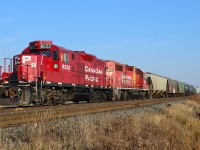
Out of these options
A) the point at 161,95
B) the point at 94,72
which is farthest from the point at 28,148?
the point at 161,95

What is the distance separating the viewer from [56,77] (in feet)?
67.7

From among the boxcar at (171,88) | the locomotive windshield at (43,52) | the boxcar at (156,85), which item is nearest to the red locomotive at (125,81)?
the boxcar at (156,85)

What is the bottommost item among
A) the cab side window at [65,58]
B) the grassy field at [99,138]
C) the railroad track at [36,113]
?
the grassy field at [99,138]

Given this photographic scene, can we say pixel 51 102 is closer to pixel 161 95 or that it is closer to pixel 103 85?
pixel 103 85

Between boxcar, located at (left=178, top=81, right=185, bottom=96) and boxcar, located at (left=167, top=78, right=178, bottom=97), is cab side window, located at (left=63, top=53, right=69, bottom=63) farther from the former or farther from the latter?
boxcar, located at (left=178, top=81, right=185, bottom=96)

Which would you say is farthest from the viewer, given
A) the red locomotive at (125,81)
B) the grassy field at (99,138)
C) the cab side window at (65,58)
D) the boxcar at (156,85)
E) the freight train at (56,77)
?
the boxcar at (156,85)

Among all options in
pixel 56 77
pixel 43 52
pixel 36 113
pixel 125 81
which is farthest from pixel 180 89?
pixel 36 113

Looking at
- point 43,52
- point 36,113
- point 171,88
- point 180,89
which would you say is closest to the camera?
point 36,113

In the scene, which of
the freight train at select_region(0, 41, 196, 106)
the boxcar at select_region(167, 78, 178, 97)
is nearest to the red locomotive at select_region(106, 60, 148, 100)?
the freight train at select_region(0, 41, 196, 106)

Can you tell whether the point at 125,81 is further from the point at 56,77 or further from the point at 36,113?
the point at 36,113

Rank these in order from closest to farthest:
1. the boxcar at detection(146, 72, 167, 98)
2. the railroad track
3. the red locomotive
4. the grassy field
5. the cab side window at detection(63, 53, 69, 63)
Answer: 1. the grassy field
2. the railroad track
3. the cab side window at detection(63, 53, 69, 63)
4. the red locomotive
5. the boxcar at detection(146, 72, 167, 98)

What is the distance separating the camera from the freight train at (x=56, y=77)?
711 inches

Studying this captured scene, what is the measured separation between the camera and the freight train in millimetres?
18047

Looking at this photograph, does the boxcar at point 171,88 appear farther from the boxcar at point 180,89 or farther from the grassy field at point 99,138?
the grassy field at point 99,138
